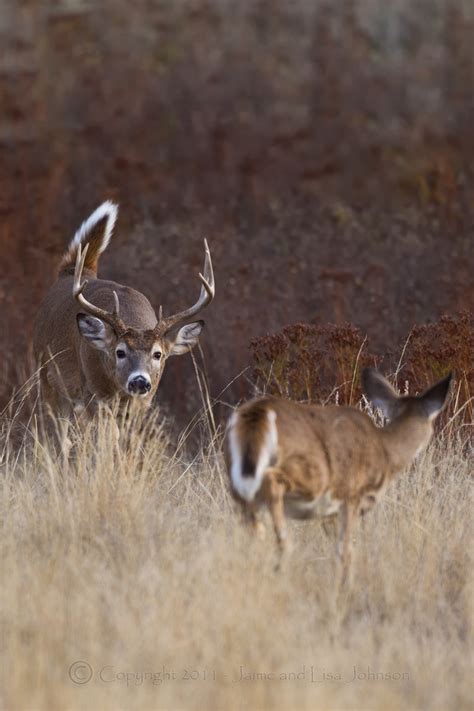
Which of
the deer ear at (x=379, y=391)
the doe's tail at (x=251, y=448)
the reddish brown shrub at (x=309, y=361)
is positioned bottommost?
the reddish brown shrub at (x=309, y=361)

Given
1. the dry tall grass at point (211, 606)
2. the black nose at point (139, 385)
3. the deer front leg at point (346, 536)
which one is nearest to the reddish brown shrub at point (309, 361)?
the black nose at point (139, 385)

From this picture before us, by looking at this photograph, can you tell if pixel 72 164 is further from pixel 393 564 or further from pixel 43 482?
pixel 393 564

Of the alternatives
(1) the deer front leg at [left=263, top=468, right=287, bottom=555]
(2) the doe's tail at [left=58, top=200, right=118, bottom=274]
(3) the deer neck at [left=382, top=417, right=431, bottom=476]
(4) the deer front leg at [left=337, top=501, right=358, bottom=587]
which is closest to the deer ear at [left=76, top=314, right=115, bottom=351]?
(2) the doe's tail at [left=58, top=200, right=118, bottom=274]

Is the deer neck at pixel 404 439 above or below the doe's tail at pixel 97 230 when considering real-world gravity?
above

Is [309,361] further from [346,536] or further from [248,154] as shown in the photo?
[248,154]

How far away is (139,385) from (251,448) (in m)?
3.39

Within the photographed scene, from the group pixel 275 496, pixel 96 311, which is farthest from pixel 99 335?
pixel 275 496

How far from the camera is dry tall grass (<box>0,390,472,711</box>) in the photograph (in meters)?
4.66

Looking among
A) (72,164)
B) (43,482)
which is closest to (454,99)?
(72,164)

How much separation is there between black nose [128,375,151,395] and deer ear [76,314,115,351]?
0.59 meters

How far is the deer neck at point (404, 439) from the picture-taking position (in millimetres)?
6020

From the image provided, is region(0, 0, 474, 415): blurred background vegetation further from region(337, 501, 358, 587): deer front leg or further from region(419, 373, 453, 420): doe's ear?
region(337, 501, 358, 587): deer front leg

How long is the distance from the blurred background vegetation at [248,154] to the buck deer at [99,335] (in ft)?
13.2

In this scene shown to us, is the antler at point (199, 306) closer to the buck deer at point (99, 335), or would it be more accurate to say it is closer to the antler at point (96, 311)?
the buck deer at point (99, 335)
